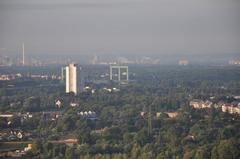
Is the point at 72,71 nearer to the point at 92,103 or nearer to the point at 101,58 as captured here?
the point at 92,103

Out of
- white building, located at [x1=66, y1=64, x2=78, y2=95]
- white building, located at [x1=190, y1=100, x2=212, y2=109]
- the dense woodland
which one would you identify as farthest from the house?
white building, located at [x1=66, y1=64, x2=78, y2=95]

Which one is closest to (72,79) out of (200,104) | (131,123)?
(200,104)

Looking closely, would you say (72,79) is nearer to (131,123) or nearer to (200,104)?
(200,104)

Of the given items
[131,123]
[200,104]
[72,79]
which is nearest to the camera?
[131,123]

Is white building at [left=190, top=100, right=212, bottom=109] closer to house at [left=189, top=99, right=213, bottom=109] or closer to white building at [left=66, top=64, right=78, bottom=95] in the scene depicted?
house at [left=189, top=99, right=213, bottom=109]

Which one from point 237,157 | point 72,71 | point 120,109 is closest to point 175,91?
point 72,71

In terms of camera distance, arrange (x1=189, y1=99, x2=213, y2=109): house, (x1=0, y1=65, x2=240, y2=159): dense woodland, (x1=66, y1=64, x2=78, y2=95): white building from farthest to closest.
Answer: (x1=66, y1=64, x2=78, y2=95): white building, (x1=189, y1=99, x2=213, y2=109): house, (x1=0, y1=65, x2=240, y2=159): dense woodland

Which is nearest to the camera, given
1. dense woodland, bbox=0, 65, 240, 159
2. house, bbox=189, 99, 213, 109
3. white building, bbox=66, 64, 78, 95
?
dense woodland, bbox=0, 65, 240, 159

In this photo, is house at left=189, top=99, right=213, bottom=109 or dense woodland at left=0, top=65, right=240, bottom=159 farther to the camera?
house at left=189, top=99, right=213, bottom=109

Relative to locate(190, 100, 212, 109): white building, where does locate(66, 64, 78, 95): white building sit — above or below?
above
